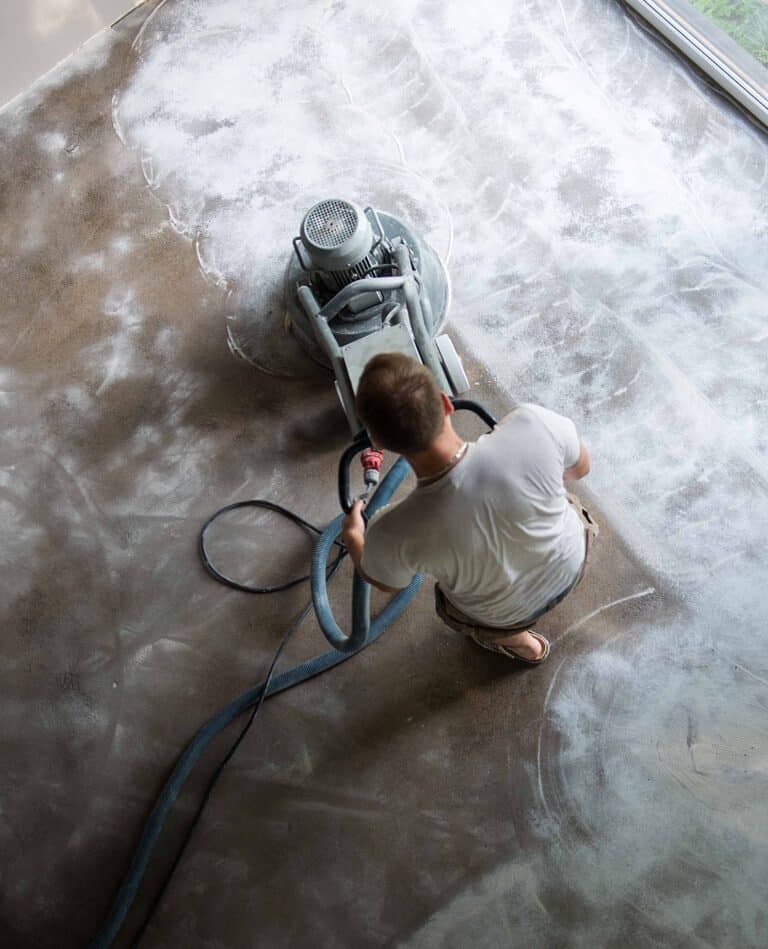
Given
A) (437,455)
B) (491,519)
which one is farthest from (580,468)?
(437,455)

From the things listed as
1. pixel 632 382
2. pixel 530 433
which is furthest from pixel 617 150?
pixel 530 433

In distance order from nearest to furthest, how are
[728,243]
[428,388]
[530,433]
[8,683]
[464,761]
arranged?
1. [428,388]
2. [530,433]
3. [464,761]
4. [8,683]
5. [728,243]

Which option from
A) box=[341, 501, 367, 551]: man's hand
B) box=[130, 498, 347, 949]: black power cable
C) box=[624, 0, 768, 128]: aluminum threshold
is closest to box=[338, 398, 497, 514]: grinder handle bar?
box=[341, 501, 367, 551]: man's hand

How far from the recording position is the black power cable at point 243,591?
2.46 m

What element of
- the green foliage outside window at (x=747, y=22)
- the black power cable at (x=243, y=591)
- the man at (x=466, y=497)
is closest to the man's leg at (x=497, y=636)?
the man at (x=466, y=497)

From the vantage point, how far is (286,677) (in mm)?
2588

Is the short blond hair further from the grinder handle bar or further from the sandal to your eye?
the sandal

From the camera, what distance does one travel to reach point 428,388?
5.33 ft

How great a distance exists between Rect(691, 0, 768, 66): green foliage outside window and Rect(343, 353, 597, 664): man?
2.06 meters

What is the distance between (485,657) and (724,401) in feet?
3.83

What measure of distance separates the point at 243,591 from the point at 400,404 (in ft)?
4.48

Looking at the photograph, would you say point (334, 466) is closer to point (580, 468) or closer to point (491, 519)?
point (580, 468)

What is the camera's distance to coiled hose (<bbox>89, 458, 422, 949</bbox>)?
2.38m

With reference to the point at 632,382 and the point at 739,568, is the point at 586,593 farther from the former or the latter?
the point at 632,382
